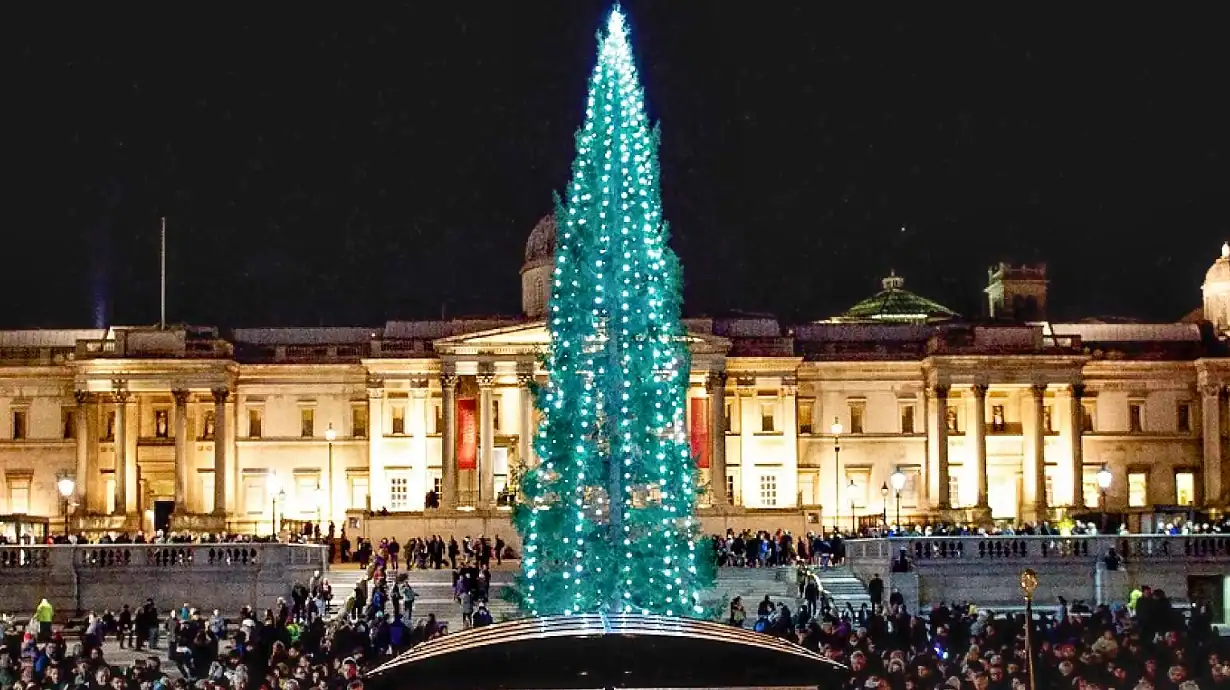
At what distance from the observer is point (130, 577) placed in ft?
166

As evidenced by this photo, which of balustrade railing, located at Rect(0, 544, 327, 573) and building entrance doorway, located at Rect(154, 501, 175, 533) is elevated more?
building entrance doorway, located at Rect(154, 501, 175, 533)

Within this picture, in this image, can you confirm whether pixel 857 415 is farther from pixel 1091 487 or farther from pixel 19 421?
pixel 19 421

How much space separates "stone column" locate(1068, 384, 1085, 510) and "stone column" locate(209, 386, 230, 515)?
37.8 metres

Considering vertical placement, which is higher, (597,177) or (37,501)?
(597,177)

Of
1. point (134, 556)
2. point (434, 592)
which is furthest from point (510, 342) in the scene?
point (134, 556)

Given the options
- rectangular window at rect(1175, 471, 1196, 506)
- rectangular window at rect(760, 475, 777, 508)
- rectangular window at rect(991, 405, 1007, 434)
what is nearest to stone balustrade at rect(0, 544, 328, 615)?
rectangular window at rect(760, 475, 777, 508)

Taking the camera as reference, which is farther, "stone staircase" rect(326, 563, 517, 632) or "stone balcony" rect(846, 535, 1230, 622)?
"stone balcony" rect(846, 535, 1230, 622)

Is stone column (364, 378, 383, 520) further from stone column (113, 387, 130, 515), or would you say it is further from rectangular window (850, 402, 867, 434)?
rectangular window (850, 402, 867, 434)

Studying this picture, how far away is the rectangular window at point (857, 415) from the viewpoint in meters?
85.8

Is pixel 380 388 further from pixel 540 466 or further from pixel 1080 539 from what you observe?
pixel 540 466

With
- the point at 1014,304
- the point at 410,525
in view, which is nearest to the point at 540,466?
the point at 410,525

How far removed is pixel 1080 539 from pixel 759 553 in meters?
10.7

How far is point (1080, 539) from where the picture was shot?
171 feet

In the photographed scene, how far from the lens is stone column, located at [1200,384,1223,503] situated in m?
86.1
